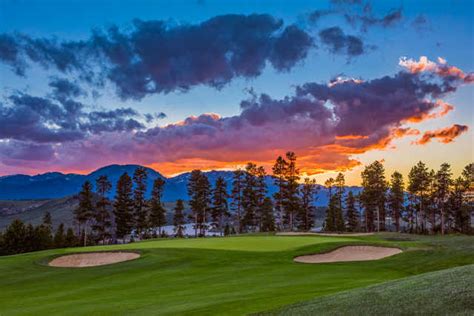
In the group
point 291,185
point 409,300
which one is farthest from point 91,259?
point 291,185

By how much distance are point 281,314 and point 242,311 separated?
2.06 meters

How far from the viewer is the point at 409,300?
10.8m

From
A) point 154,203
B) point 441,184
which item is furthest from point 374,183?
point 154,203

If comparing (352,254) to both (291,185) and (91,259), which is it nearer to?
(91,259)

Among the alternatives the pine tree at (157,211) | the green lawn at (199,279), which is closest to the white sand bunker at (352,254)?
the green lawn at (199,279)

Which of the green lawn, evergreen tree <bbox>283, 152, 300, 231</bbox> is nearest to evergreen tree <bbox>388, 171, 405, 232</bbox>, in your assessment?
evergreen tree <bbox>283, 152, 300, 231</bbox>

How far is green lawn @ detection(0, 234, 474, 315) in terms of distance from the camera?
16.7 metres

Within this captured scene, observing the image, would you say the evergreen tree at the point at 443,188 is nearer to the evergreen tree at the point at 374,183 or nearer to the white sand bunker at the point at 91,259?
the evergreen tree at the point at 374,183

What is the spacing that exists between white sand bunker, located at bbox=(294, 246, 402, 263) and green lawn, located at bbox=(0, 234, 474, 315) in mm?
1164

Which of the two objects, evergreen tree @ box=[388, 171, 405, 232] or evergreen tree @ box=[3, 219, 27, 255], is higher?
evergreen tree @ box=[388, 171, 405, 232]

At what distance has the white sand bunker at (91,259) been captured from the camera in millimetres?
34562

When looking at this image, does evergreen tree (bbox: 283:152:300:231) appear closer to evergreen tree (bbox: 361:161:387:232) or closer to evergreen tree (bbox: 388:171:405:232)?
evergreen tree (bbox: 361:161:387:232)

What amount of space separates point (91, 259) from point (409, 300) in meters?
31.0

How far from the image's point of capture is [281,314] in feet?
41.4
